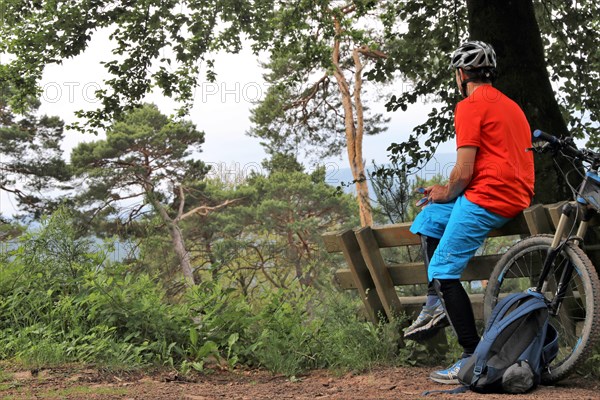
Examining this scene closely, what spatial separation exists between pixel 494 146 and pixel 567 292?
1184 mm

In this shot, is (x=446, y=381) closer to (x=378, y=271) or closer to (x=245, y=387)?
(x=378, y=271)

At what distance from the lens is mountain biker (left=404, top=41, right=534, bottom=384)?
14.3 feet

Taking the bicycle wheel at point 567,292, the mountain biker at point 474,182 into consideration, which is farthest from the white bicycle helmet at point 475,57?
the bicycle wheel at point 567,292

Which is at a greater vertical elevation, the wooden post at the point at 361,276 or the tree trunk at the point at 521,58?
A: the tree trunk at the point at 521,58

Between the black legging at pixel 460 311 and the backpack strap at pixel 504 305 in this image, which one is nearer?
the backpack strap at pixel 504 305

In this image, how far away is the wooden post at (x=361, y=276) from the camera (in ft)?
18.4

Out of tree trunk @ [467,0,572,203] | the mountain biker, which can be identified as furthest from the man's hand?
tree trunk @ [467,0,572,203]

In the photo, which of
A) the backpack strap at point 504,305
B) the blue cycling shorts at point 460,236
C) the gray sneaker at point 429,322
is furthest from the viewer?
the gray sneaker at point 429,322

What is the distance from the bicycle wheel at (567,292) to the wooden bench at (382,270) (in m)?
0.27

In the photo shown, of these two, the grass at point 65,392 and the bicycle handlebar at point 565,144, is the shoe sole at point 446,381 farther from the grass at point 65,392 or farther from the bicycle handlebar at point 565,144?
the grass at point 65,392

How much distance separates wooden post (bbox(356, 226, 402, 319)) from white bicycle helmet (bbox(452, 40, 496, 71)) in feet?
4.99

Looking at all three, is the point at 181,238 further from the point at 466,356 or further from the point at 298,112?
the point at 466,356

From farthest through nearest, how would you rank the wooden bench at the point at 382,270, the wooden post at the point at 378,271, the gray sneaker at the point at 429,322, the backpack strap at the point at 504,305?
the wooden post at the point at 378,271
the wooden bench at the point at 382,270
the gray sneaker at the point at 429,322
the backpack strap at the point at 504,305

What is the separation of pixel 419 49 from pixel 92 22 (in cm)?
522
